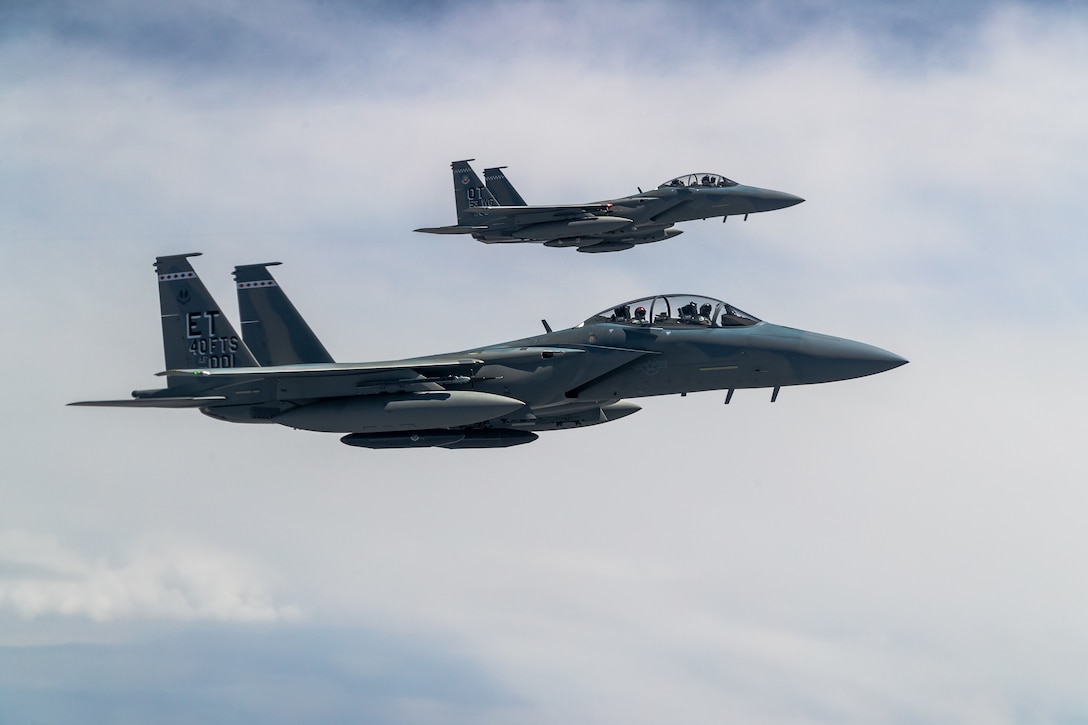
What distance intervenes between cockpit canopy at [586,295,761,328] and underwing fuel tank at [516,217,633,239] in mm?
17667

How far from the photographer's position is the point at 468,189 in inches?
2280

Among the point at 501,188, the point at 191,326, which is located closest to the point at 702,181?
the point at 501,188

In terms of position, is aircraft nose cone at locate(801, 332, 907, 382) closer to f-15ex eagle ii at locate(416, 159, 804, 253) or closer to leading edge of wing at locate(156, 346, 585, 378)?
leading edge of wing at locate(156, 346, 585, 378)

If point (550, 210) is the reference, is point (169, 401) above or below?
below

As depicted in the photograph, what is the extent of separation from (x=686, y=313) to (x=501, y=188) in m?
26.2

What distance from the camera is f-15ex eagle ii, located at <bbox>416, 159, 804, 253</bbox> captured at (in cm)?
5141

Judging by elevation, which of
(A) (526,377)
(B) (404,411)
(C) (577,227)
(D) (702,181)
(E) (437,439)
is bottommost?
(E) (437,439)

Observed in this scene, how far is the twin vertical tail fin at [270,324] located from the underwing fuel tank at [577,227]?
53.6 ft

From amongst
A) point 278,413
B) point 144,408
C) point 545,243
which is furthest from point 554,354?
point 545,243

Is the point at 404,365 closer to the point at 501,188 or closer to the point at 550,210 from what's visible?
the point at 550,210

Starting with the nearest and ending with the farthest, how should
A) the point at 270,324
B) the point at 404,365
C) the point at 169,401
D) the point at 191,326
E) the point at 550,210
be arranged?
the point at 404,365 < the point at 169,401 < the point at 191,326 < the point at 270,324 < the point at 550,210

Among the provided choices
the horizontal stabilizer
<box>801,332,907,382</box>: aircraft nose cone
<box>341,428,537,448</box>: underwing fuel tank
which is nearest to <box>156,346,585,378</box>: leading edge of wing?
the horizontal stabilizer

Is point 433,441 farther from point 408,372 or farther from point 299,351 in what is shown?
point 299,351

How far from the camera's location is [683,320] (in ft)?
111
